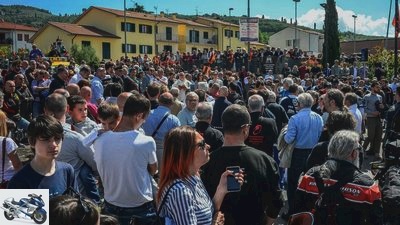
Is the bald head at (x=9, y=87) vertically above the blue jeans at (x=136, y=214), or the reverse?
the bald head at (x=9, y=87)

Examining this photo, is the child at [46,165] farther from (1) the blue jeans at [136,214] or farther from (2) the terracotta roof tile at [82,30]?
(2) the terracotta roof tile at [82,30]

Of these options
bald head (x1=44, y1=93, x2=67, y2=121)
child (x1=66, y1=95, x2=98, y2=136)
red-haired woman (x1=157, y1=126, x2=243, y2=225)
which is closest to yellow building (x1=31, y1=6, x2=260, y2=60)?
child (x1=66, y1=95, x2=98, y2=136)

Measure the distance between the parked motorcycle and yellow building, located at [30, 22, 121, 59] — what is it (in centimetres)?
5737

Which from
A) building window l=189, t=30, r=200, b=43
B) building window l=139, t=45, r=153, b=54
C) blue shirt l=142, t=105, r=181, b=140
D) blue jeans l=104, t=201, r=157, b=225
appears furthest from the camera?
building window l=189, t=30, r=200, b=43

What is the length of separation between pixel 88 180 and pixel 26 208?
2.07 meters

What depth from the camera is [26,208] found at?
2494 millimetres

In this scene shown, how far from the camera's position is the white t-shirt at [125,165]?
13.2ft

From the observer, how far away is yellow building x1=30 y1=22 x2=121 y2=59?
192 feet

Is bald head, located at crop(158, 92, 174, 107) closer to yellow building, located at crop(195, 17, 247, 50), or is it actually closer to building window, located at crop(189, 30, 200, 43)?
building window, located at crop(189, 30, 200, 43)

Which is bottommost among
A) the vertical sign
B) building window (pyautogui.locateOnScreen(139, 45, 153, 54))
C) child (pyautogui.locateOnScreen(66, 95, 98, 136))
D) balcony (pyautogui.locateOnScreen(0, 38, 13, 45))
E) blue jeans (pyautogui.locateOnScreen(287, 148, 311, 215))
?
blue jeans (pyautogui.locateOnScreen(287, 148, 311, 215))

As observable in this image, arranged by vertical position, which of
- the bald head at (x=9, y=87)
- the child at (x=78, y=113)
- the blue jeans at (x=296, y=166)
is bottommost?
the blue jeans at (x=296, y=166)

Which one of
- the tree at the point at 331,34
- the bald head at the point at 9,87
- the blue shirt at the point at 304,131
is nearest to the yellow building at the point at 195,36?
the tree at the point at 331,34

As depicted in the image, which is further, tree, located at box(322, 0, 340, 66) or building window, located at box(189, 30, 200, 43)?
building window, located at box(189, 30, 200, 43)

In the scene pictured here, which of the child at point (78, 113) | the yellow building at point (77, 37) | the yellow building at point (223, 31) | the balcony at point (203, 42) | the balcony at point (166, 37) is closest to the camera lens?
the child at point (78, 113)
